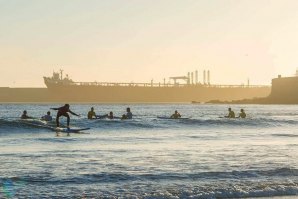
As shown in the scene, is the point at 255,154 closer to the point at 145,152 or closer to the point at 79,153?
the point at 145,152

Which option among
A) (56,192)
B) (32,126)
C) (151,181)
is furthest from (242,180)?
(32,126)

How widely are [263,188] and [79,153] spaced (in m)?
9.90

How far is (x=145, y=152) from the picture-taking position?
23.1 metres

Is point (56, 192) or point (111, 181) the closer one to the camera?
point (56, 192)

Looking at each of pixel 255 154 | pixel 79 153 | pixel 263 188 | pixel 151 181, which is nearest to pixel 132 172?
pixel 151 181

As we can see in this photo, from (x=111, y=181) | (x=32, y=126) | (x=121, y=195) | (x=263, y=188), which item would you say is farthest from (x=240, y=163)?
(x=32, y=126)

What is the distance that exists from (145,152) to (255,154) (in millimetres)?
4678

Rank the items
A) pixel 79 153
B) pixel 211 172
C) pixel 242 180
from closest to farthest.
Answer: pixel 242 180
pixel 211 172
pixel 79 153

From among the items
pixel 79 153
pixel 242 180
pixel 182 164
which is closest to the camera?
pixel 242 180

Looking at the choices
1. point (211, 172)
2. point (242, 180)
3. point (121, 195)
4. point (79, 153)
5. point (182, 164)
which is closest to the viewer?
point (121, 195)

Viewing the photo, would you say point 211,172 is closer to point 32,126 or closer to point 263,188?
point 263,188

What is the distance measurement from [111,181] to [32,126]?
2844 centimetres

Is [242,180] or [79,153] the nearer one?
[242,180]

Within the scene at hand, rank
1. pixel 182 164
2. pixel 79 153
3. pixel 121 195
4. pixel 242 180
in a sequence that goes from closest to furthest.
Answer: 1. pixel 121 195
2. pixel 242 180
3. pixel 182 164
4. pixel 79 153
